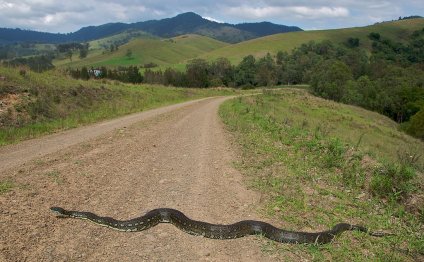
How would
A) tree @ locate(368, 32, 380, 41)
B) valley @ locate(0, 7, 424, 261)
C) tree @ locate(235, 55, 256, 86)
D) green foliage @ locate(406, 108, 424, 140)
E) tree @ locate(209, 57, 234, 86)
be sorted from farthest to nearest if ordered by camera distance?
tree @ locate(368, 32, 380, 41) → tree @ locate(209, 57, 234, 86) → tree @ locate(235, 55, 256, 86) → green foliage @ locate(406, 108, 424, 140) → valley @ locate(0, 7, 424, 261)

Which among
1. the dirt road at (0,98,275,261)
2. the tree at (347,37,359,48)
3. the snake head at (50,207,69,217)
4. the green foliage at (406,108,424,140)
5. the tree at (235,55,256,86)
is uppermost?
the tree at (347,37,359,48)

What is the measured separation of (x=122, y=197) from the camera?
343 inches

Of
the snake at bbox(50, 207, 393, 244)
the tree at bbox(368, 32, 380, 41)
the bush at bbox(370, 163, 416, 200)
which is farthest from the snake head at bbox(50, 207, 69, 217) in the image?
the tree at bbox(368, 32, 380, 41)

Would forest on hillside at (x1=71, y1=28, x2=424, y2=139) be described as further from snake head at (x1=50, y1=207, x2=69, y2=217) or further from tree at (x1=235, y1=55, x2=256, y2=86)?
snake head at (x1=50, y1=207, x2=69, y2=217)

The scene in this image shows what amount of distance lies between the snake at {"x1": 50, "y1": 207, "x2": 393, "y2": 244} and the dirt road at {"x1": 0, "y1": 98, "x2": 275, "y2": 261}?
13cm

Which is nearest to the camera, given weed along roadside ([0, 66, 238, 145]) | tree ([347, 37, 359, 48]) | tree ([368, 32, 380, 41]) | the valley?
the valley

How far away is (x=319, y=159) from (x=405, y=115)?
94.4 metres

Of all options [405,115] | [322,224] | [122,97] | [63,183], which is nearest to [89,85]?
[122,97]

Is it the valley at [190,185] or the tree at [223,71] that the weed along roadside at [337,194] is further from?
the tree at [223,71]

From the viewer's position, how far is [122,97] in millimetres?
34688

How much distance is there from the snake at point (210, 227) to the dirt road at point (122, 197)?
128mm

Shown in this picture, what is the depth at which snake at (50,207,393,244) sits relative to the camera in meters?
6.88

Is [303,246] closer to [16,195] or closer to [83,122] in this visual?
[16,195]

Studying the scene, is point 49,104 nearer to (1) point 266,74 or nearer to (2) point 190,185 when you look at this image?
(2) point 190,185
